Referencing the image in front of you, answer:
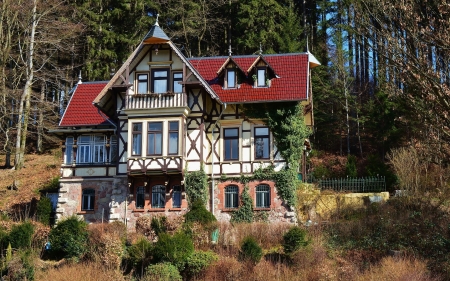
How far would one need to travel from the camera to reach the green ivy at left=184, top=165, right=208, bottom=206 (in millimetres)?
28906

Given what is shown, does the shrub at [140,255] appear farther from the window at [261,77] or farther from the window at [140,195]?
the window at [261,77]

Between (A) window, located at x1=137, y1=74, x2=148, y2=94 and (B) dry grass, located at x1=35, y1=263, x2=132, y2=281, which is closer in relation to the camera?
(B) dry grass, located at x1=35, y1=263, x2=132, y2=281

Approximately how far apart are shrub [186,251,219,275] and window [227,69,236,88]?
10015 mm

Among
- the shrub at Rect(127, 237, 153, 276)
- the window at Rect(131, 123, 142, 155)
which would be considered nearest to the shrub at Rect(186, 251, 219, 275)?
the shrub at Rect(127, 237, 153, 276)

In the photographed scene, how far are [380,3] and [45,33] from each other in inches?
1085

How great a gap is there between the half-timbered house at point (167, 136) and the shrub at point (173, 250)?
5414mm

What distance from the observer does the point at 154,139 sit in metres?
28.7

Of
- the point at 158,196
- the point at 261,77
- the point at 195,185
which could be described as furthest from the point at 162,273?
the point at 261,77

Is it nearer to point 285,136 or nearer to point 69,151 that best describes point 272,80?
point 285,136

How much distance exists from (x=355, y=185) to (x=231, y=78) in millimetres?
8584

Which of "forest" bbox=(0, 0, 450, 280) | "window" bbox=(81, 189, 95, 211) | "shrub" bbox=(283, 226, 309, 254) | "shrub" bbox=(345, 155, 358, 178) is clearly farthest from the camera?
"shrub" bbox=(345, 155, 358, 178)

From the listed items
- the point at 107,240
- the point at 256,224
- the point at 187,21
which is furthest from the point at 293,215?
the point at 187,21

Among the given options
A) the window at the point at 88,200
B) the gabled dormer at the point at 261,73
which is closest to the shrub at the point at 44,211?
the window at the point at 88,200

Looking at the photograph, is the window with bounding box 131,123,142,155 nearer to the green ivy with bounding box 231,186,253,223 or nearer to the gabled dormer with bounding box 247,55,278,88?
the green ivy with bounding box 231,186,253,223
